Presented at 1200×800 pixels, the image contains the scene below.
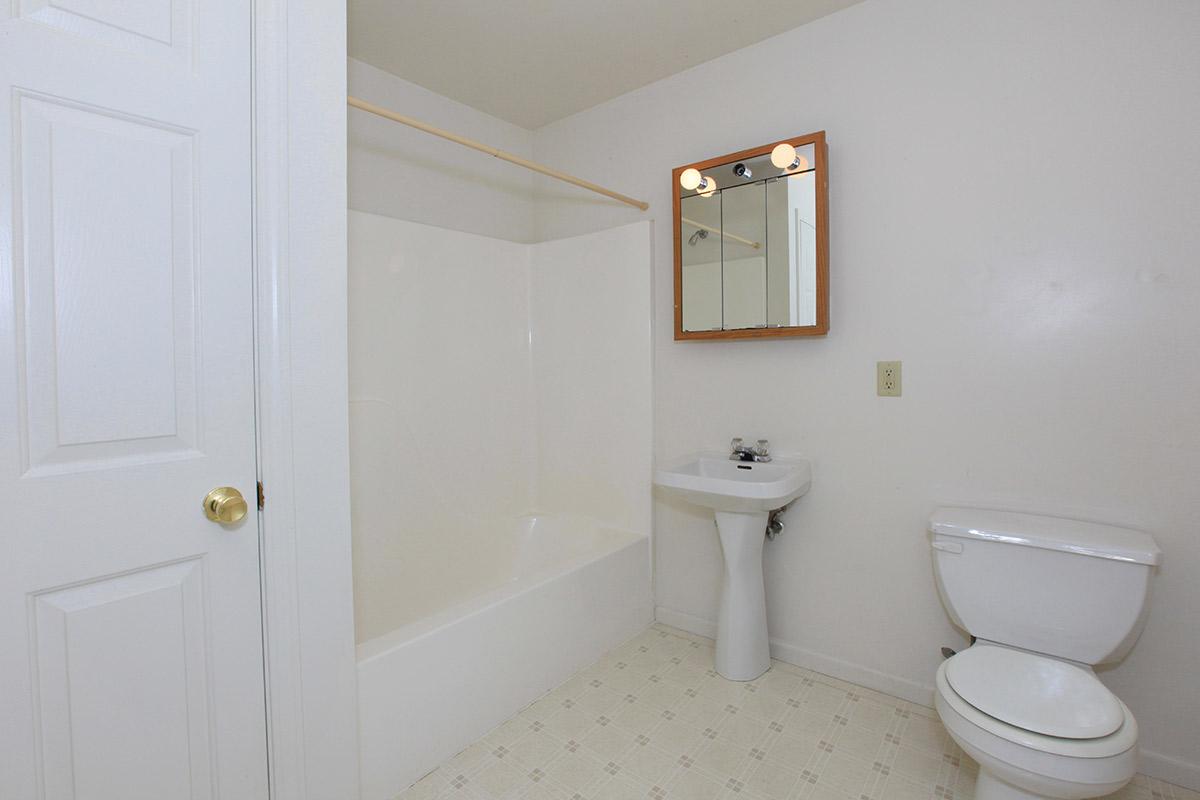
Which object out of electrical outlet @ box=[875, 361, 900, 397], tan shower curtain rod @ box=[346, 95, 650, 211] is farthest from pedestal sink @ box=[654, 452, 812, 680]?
tan shower curtain rod @ box=[346, 95, 650, 211]

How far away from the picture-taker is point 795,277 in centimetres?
214

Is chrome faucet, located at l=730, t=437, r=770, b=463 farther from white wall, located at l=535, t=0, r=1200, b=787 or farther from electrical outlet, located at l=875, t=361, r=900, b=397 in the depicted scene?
electrical outlet, located at l=875, t=361, r=900, b=397

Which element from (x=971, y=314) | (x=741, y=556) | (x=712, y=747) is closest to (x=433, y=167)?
(x=741, y=556)

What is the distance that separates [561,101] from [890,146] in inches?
58.8

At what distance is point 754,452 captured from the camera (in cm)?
227

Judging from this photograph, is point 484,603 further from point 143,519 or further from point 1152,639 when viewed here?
point 1152,639

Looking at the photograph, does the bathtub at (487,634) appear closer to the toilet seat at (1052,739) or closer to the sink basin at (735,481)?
the sink basin at (735,481)

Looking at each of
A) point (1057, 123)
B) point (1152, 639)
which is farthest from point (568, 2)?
point (1152, 639)

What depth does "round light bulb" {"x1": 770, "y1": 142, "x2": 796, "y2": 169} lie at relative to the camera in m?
2.08

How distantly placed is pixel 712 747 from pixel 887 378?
4.42 ft

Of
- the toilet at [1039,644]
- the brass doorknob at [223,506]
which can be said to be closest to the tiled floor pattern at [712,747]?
the toilet at [1039,644]

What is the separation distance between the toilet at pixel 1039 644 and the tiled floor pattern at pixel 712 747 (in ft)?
1.14

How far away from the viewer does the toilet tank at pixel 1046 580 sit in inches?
58.9

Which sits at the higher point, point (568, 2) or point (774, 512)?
point (568, 2)
